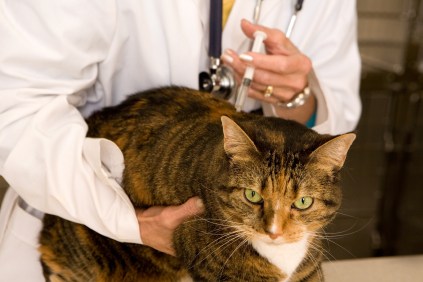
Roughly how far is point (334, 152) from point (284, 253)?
193 mm

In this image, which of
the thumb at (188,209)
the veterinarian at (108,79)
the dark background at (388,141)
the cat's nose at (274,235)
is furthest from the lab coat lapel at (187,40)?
the dark background at (388,141)

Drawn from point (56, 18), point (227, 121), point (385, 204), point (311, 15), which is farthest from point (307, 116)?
point (385, 204)

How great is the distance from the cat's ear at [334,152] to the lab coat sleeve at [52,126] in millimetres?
322

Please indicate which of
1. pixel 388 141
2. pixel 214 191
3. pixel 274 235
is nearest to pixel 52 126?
pixel 214 191

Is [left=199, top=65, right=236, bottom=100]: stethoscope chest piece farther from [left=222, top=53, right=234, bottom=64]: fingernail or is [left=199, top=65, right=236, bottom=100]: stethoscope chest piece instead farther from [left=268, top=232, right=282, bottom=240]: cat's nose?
[left=268, top=232, right=282, bottom=240]: cat's nose

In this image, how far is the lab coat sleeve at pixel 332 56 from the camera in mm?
1185

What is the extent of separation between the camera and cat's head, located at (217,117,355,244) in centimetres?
83

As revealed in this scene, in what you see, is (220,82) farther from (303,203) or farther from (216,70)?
(303,203)

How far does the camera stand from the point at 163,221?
3.01ft

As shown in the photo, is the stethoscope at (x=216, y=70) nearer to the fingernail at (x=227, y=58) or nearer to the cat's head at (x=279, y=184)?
the fingernail at (x=227, y=58)

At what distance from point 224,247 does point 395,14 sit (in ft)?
5.14

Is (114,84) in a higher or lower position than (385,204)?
higher

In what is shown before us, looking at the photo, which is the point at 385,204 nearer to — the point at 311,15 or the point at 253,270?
the point at 311,15

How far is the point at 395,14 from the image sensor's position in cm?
212
